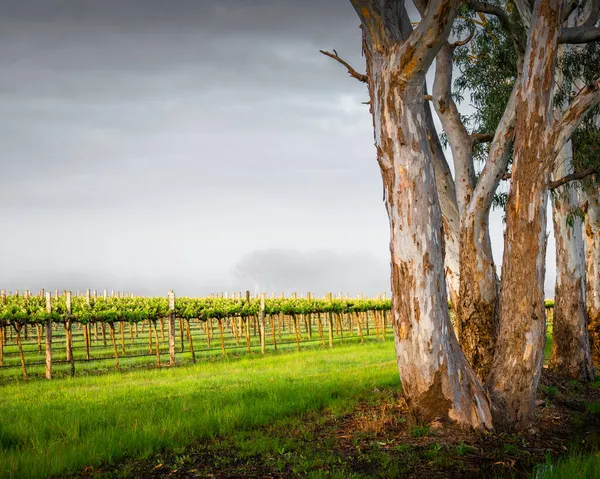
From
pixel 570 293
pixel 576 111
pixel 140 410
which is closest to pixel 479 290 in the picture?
pixel 576 111

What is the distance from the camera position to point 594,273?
14.3 m

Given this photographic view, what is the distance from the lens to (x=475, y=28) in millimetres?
12867

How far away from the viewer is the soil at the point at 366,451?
591 cm

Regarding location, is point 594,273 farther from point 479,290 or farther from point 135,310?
point 135,310

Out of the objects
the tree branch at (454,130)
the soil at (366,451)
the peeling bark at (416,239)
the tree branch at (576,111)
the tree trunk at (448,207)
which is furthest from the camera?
the tree trunk at (448,207)

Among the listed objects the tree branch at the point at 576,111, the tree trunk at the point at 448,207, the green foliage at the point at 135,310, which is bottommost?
the green foliage at the point at 135,310

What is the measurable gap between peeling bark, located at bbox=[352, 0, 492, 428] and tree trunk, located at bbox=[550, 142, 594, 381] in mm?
5952

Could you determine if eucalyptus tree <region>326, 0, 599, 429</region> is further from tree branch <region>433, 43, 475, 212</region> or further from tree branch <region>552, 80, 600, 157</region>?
tree branch <region>433, 43, 475, 212</region>

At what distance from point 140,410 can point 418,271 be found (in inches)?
205

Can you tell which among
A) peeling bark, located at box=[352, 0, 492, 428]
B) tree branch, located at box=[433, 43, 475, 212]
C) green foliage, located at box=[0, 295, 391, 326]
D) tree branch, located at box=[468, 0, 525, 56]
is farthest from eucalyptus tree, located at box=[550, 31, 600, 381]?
green foliage, located at box=[0, 295, 391, 326]

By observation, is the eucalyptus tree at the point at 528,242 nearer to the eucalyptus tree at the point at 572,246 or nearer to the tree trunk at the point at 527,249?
the tree trunk at the point at 527,249

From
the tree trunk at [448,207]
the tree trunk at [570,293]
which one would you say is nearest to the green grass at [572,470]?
the tree trunk at [448,207]

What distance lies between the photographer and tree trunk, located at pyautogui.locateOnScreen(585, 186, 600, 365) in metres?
14.2

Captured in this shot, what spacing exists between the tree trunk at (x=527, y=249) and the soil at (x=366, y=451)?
2.11 ft
